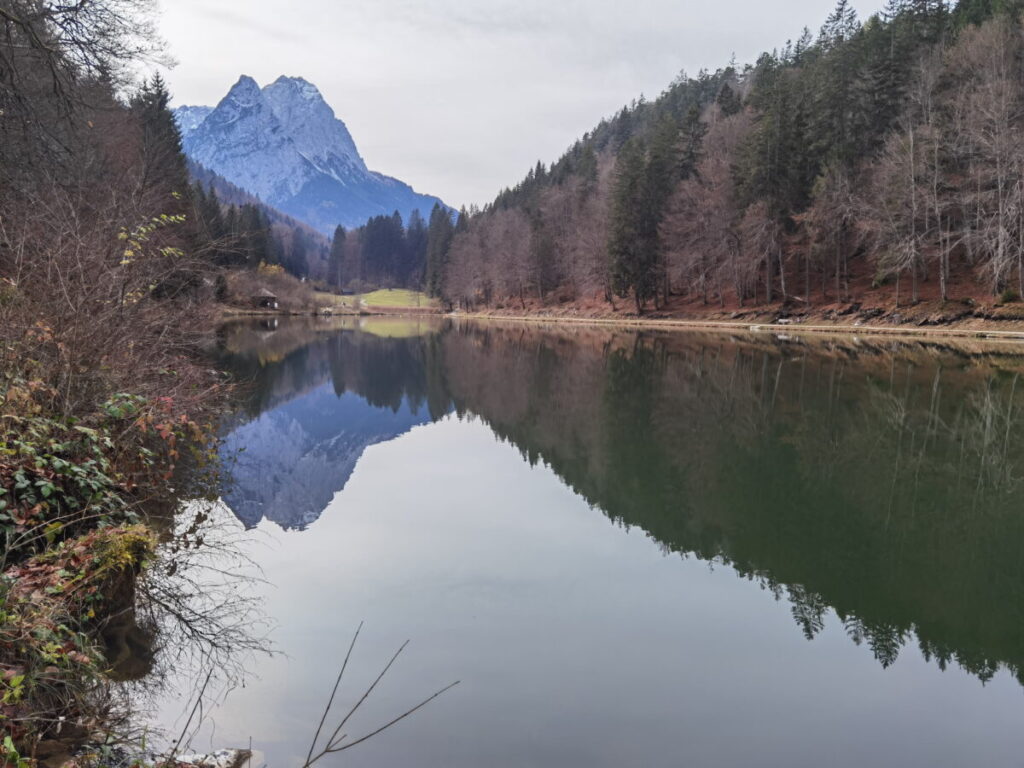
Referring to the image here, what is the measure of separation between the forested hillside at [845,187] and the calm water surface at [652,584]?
25.4 m

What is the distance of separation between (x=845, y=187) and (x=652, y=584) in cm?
4213

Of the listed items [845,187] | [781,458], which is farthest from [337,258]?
[781,458]

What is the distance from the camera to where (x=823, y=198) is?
141 feet

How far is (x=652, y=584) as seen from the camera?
6840mm

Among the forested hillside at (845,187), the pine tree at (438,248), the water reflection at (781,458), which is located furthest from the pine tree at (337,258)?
the water reflection at (781,458)

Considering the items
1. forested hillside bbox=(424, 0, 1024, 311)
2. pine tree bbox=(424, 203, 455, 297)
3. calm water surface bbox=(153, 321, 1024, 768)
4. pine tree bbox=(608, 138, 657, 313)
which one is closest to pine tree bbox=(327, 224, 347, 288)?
pine tree bbox=(424, 203, 455, 297)

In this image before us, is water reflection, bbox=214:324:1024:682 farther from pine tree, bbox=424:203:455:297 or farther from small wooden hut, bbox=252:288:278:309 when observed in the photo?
pine tree, bbox=424:203:455:297

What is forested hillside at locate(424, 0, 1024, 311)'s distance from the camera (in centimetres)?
3650

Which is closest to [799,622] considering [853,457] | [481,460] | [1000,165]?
[853,457]

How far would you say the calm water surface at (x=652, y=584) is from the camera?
436 centimetres

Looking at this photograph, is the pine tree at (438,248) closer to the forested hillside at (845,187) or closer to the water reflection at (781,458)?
the forested hillside at (845,187)

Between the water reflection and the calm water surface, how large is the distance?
0.17 ft

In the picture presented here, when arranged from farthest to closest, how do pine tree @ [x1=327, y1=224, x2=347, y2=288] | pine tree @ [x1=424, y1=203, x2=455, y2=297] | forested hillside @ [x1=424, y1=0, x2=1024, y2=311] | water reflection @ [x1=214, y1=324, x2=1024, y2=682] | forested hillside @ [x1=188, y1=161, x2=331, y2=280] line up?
1. pine tree @ [x1=327, y1=224, x2=347, y2=288]
2. pine tree @ [x1=424, y1=203, x2=455, y2=297]
3. forested hillside @ [x1=188, y1=161, x2=331, y2=280]
4. forested hillside @ [x1=424, y1=0, x2=1024, y2=311]
5. water reflection @ [x1=214, y1=324, x2=1024, y2=682]

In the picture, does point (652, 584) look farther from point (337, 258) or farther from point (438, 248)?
point (337, 258)
